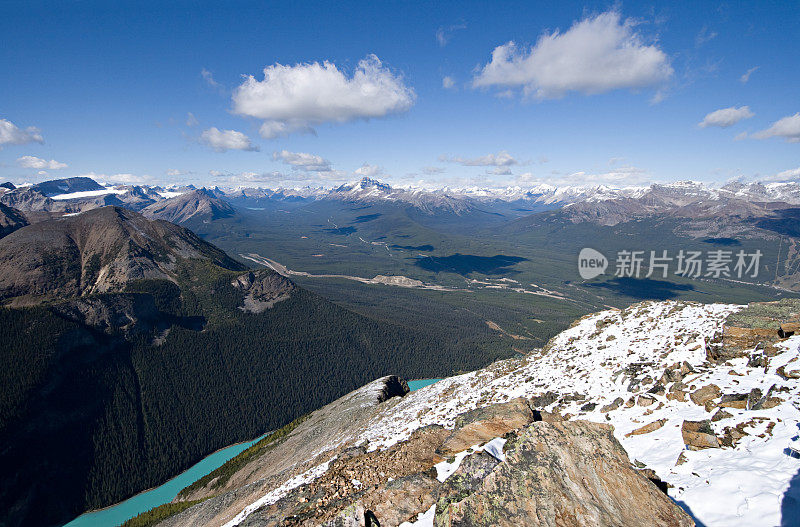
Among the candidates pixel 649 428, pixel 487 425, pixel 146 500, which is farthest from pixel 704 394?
pixel 146 500

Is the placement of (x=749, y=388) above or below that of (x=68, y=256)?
above

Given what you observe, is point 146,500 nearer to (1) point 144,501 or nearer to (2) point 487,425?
(1) point 144,501

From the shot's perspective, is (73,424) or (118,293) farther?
(118,293)

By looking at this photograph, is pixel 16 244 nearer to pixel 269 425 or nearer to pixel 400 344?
pixel 269 425

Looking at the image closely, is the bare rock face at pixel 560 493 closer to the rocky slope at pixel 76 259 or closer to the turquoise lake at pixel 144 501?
the turquoise lake at pixel 144 501

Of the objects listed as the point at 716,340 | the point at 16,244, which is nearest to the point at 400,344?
the point at 716,340

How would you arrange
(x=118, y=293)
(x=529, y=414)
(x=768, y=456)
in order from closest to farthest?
(x=768, y=456) → (x=529, y=414) → (x=118, y=293)

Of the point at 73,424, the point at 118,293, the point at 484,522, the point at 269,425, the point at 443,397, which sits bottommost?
the point at 269,425
